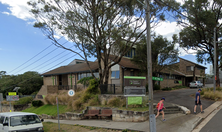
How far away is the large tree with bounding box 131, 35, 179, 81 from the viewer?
21109 millimetres

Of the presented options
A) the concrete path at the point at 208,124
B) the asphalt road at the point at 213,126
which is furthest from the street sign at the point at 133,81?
the asphalt road at the point at 213,126

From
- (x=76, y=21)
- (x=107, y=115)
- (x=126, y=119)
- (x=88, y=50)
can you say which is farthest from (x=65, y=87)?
(x=126, y=119)

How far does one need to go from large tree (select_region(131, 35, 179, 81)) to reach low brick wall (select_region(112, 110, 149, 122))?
33.3 feet

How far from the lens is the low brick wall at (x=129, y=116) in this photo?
438 inches

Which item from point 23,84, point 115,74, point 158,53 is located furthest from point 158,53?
point 23,84

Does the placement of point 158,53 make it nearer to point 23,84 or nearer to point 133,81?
point 133,81

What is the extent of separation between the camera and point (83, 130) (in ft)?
34.2

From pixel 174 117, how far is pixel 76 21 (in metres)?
12.7

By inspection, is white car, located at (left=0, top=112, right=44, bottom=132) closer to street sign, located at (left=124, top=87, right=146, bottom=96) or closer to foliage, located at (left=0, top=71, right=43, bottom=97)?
street sign, located at (left=124, top=87, right=146, bottom=96)

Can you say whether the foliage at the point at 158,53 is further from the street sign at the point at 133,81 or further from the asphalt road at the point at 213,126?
the asphalt road at the point at 213,126

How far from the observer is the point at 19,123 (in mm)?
9336

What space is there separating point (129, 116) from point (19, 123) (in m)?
6.82

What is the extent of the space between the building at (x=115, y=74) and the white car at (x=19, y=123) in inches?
429

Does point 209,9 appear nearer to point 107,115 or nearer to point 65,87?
point 107,115
